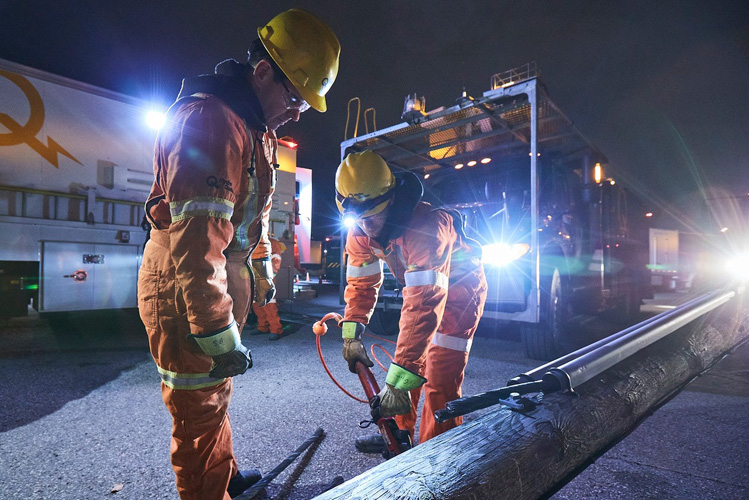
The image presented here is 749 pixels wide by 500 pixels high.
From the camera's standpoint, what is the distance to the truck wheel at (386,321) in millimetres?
6175

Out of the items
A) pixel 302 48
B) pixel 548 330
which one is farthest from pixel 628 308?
pixel 302 48

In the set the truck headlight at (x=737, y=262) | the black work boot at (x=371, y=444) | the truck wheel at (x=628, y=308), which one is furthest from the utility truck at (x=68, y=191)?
the truck headlight at (x=737, y=262)

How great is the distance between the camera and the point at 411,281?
2062mm

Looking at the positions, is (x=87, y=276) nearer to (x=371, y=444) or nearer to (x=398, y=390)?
(x=371, y=444)

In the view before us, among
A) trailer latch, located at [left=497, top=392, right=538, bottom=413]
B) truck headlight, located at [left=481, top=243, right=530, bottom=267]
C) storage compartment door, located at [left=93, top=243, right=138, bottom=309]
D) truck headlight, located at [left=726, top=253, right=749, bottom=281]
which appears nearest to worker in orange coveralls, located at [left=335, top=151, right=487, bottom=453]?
trailer latch, located at [left=497, top=392, right=538, bottom=413]

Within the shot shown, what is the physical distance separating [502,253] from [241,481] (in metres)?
3.71

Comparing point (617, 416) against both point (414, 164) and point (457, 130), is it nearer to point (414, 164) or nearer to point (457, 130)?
point (457, 130)

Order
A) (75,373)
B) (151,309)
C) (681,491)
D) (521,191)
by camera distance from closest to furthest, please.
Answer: (151,309)
(681,491)
(75,373)
(521,191)

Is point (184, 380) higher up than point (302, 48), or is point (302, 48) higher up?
point (302, 48)

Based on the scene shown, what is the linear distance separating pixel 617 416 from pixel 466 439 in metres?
0.96

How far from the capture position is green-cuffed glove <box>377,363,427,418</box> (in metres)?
1.88

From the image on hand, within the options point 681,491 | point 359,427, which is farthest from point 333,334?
point 681,491

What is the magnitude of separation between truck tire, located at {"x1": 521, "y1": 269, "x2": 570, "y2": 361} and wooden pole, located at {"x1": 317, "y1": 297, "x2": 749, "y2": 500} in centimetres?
234

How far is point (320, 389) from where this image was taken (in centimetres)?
374
